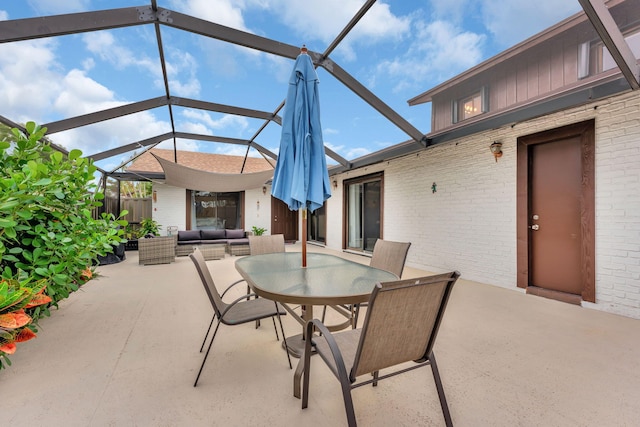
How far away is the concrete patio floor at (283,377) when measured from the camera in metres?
1.50

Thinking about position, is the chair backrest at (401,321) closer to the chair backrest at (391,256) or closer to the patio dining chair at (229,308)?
the patio dining chair at (229,308)

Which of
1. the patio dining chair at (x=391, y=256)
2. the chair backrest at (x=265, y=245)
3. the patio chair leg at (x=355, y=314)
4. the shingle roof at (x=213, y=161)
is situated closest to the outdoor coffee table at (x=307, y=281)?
the patio chair leg at (x=355, y=314)

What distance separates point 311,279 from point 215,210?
944 centimetres

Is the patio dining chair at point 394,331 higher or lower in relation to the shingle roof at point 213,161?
lower

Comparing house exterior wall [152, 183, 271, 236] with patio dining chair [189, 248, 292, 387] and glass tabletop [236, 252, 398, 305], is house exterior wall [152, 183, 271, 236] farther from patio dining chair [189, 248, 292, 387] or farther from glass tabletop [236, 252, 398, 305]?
patio dining chair [189, 248, 292, 387]

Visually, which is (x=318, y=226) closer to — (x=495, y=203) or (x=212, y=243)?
(x=212, y=243)

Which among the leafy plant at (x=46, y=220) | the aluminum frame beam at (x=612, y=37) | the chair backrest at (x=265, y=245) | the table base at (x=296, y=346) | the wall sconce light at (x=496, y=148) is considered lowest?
the table base at (x=296, y=346)

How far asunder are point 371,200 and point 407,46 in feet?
12.0

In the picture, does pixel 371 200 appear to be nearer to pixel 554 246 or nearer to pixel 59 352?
pixel 554 246

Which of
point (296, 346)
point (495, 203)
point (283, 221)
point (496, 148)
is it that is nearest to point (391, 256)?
point (296, 346)

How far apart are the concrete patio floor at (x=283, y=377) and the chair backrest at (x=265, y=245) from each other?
906mm

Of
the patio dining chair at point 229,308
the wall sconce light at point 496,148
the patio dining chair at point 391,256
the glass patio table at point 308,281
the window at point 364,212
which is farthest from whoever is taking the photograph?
the window at point 364,212

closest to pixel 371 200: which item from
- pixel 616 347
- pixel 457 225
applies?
pixel 457 225

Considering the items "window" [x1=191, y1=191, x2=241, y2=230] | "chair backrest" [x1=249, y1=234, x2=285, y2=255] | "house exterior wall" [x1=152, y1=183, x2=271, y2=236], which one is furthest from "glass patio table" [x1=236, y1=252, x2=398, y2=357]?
"window" [x1=191, y1=191, x2=241, y2=230]
